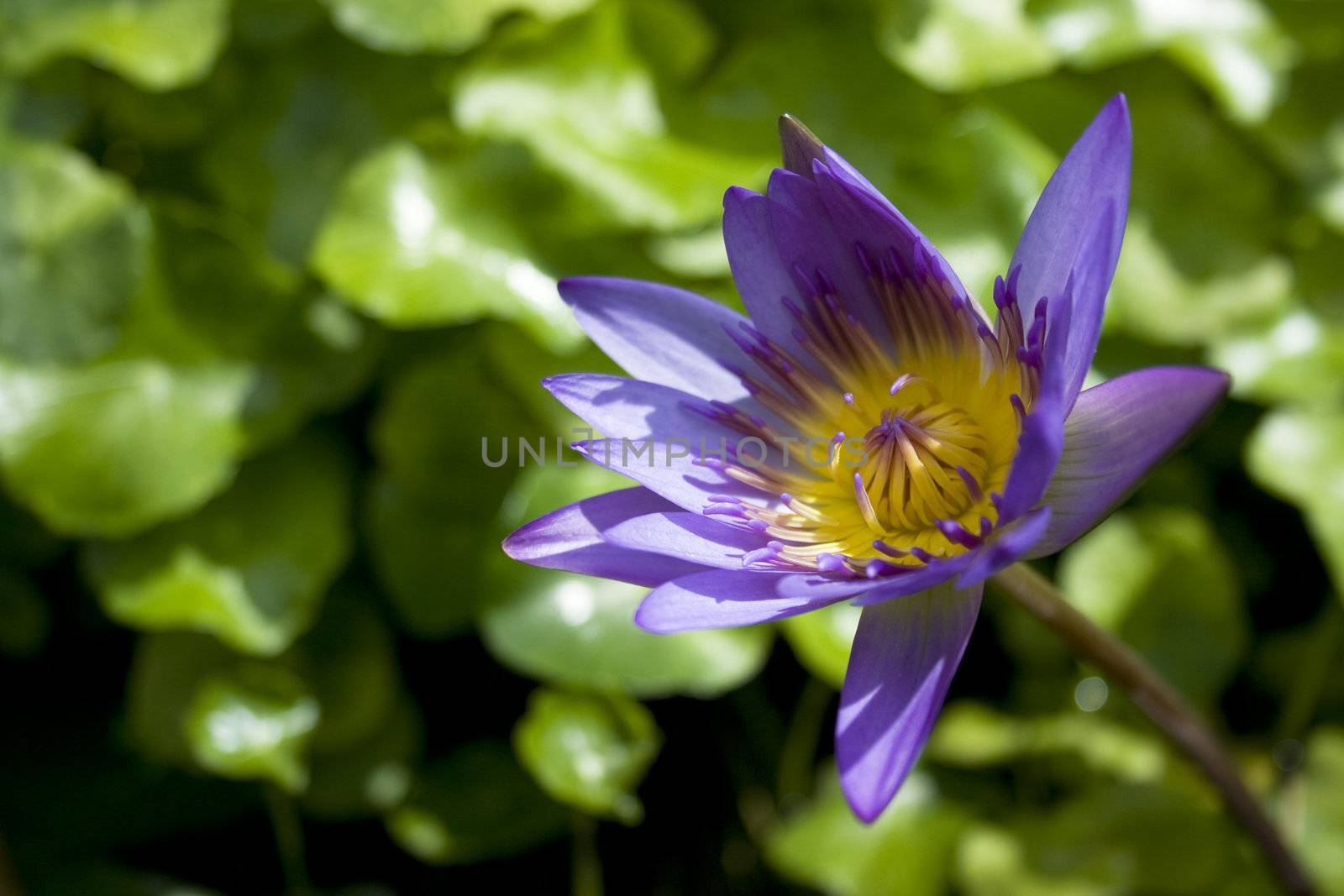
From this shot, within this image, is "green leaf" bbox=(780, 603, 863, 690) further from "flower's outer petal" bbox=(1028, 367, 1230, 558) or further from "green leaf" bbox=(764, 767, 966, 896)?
"flower's outer petal" bbox=(1028, 367, 1230, 558)

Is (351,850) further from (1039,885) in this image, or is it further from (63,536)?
(1039,885)

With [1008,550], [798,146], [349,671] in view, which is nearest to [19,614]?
[349,671]

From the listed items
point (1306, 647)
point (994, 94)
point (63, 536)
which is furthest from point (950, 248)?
point (63, 536)

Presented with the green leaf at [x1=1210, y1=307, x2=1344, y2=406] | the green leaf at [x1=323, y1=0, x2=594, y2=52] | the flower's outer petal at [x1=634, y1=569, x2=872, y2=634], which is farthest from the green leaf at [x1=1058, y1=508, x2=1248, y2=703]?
the green leaf at [x1=323, y1=0, x2=594, y2=52]

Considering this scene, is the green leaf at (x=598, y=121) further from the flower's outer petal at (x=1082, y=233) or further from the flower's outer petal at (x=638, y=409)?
the flower's outer petal at (x=1082, y=233)

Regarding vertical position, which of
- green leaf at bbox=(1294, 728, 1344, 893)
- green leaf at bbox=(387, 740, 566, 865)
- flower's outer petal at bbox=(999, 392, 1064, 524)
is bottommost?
green leaf at bbox=(387, 740, 566, 865)

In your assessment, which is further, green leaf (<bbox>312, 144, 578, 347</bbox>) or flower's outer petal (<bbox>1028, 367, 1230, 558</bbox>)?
green leaf (<bbox>312, 144, 578, 347</bbox>)
